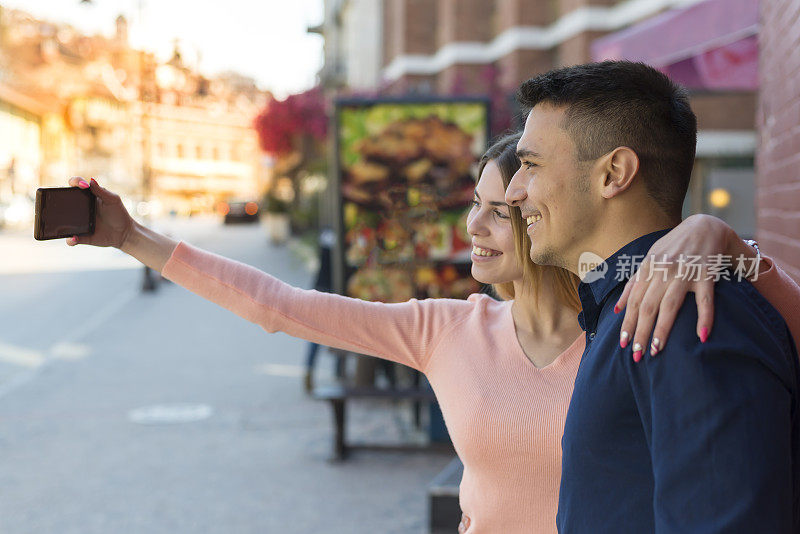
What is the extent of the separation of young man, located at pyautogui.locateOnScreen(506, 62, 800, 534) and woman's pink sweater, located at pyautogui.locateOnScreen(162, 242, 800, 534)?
71 centimetres

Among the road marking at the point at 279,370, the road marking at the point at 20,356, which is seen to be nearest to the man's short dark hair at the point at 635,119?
the road marking at the point at 279,370

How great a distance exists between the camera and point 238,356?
10773 millimetres

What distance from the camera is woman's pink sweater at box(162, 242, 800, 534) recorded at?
6.97ft

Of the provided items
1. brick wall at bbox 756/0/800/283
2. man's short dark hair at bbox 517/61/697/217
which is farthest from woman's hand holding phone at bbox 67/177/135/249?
brick wall at bbox 756/0/800/283

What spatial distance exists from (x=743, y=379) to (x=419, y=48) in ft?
69.3

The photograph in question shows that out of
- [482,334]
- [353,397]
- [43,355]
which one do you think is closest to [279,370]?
[43,355]

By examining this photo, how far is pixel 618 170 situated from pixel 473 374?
94cm

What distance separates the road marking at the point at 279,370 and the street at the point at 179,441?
23 mm

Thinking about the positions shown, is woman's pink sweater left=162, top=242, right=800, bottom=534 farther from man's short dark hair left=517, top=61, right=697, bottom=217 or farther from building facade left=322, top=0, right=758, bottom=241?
building facade left=322, top=0, right=758, bottom=241

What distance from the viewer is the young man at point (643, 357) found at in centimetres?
103

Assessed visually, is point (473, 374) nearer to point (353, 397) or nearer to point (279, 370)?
point (353, 397)

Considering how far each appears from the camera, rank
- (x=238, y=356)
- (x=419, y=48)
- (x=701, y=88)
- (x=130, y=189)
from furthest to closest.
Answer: (x=130, y=189)
(x=419, y=48)
(x=238, y=356)
(x=701, y=88)

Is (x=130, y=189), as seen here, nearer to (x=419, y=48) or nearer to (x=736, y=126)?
(x=419, y=48)

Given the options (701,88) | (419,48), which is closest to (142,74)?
(419,48)
